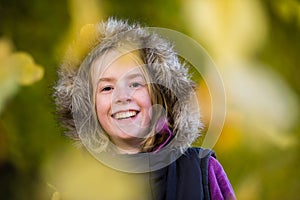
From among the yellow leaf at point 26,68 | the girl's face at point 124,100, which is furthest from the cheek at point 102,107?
the yellow leaf at point 26,68

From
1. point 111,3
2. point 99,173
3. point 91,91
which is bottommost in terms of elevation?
point 99,173

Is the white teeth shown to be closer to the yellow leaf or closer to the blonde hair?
the blonde hair

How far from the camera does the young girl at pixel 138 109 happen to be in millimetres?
853

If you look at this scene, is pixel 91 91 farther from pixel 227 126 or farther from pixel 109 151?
pixel 227 126

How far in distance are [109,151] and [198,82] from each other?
153 millimetres

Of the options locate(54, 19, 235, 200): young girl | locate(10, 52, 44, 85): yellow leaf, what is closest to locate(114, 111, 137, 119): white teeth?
locate(54, 19, 235, 200): young girl

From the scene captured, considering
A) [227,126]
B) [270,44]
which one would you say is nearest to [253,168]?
[227,126]

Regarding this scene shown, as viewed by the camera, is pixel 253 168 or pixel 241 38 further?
pixel 253 168

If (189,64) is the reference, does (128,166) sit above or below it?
below

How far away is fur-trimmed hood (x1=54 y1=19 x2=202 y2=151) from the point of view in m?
0.85

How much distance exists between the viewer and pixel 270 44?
0.87m

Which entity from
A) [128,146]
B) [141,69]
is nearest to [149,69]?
[141,69]

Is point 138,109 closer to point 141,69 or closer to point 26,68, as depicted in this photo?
point 141,69

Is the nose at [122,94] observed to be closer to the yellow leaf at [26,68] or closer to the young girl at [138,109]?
the young girl at [138,109]
